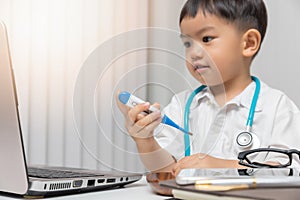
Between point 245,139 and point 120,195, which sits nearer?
point 120,195

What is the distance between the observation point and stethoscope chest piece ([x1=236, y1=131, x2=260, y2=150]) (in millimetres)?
1036

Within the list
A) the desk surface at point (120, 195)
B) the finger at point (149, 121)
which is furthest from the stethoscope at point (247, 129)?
the desk surface at point (120, 195)

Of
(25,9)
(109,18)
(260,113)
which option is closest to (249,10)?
(260,113)

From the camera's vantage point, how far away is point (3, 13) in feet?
5.02

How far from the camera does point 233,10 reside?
1190mm

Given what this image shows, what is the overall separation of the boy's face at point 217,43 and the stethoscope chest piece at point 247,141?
0.44 ft

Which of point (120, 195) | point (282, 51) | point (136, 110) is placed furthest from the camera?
point (282, 51)

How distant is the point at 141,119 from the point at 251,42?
510 millimetres

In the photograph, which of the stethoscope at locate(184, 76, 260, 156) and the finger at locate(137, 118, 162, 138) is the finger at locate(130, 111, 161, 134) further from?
the stethoscope at locate(184, 76, 260, 156)

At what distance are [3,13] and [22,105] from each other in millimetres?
295

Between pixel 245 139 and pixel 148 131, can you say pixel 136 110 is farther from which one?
pixel 245 139

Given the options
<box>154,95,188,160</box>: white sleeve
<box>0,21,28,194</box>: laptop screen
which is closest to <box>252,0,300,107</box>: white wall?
<box>154,95,188,160</box>: white sleeve

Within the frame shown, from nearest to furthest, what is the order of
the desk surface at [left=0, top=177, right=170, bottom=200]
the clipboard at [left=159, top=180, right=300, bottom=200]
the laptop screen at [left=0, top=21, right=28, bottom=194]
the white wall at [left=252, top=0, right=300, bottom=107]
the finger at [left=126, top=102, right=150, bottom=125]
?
the clipboard at [left=159, top=180, right=300, bottom=200] → the laptop screen at [left=0, top=21, right=28, bottom=194] → the desk surface at [left=0, top=177, right=170, bottom=200] → the finger at [left=126, top=102, right=150, bottom=125] → the white wall at [left=252, top=0, right=300, bottom=107]

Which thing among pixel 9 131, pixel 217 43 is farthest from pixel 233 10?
pixel 9 131
